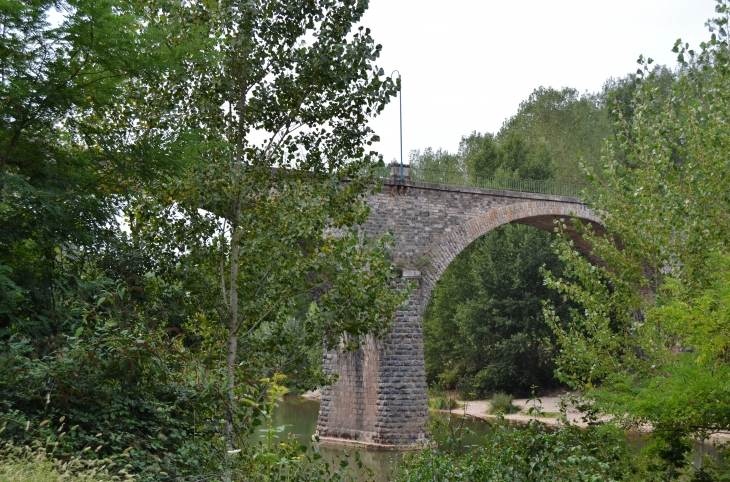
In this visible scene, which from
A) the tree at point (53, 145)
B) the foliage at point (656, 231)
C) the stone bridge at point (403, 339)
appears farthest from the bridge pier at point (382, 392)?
the tree at point (53, 145)

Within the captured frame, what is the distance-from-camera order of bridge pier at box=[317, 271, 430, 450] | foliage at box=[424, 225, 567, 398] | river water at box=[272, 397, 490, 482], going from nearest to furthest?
river water at box=[272, 397, 490, 482] → bridge pier at box=[317, 271, 430, 450] → foliage at box=[424, 225, 567, 398]

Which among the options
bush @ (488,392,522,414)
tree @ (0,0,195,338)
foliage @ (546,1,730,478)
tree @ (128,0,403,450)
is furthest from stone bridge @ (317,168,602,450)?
tree @ (0,0,195,338)

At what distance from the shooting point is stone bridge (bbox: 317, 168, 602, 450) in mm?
18109

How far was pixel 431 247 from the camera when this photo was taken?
65.6ft

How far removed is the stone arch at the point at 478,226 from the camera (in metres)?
19.9

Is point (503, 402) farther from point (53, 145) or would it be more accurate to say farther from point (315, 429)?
point (53, 145)

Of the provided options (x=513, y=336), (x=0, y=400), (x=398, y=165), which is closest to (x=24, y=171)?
(x=0, y=400)

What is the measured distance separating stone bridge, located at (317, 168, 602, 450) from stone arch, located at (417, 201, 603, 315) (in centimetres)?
3

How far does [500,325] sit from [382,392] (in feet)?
39.6

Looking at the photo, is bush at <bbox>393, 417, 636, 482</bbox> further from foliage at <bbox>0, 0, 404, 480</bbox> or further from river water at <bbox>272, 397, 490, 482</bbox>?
river water at <bbox>272, 397, 490, 482</bbox>

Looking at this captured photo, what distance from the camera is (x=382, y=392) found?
59.4ft

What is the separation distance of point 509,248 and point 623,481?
2463 cm

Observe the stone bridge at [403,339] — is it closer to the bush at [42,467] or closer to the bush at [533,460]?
the bush at [533,460]

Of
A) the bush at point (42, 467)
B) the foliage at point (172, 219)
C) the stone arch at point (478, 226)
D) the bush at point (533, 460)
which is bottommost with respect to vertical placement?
the bush at point (533, 460)
